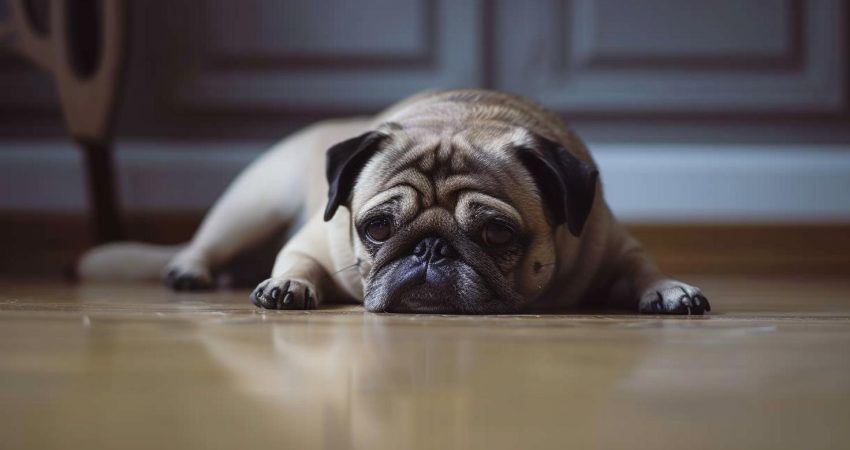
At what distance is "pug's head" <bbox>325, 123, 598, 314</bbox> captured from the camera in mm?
1335

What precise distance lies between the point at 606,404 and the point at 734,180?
7.56 feet

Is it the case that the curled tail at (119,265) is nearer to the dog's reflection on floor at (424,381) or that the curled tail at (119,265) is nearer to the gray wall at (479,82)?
the gray wall at (479,82)

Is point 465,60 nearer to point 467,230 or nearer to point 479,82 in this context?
point 479,82

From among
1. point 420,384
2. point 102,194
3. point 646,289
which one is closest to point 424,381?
point 420,384

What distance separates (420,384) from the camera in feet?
2.29

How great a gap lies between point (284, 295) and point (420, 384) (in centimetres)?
72

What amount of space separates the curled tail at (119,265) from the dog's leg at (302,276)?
71cm

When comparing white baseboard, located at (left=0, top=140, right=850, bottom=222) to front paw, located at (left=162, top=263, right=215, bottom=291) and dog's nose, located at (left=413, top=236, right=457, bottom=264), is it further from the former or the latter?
dog's nose, located at (left=413, top=236, right=457, bottom=264)

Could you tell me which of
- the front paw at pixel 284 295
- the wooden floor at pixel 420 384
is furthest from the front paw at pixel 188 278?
the wooden floor at pixel 420 384

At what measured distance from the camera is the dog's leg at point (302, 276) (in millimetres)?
1394

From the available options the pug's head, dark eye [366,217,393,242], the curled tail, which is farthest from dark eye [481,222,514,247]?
the curled tail

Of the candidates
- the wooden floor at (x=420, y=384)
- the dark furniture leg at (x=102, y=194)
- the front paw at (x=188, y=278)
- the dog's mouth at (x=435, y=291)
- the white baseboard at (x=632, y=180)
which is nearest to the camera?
the wooden floor at (x=420, y=384)

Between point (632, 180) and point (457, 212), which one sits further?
point (632, 180)

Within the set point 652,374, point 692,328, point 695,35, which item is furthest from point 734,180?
point 652,374
